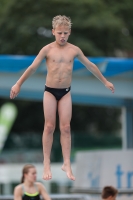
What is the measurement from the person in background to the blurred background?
2.62m

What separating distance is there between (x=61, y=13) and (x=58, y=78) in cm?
2534

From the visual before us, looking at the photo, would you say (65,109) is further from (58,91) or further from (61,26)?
(61,26)

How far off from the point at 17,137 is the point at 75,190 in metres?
19.4

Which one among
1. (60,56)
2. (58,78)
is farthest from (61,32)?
(58,78)

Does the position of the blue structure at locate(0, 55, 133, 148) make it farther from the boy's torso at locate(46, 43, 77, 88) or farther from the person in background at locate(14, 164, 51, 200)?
the boy's torso at locate(46, 43, 77, 88)

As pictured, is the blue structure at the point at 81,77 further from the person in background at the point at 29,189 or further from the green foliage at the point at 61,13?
the green foliage at the point at 61,13

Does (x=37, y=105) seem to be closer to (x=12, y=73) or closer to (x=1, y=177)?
(x=1, y=177)

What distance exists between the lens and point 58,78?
8906 mm

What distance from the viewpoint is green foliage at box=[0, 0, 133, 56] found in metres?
34.0

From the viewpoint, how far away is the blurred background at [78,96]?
16.1m

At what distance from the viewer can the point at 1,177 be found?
28359 millimetres

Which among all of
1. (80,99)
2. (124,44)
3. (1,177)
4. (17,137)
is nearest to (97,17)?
(124,44)

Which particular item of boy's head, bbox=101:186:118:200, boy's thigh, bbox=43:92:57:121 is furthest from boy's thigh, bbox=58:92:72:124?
boy's head, bbox=101:186:118:200

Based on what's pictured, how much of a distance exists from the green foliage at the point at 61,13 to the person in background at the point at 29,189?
21354 millimetres
